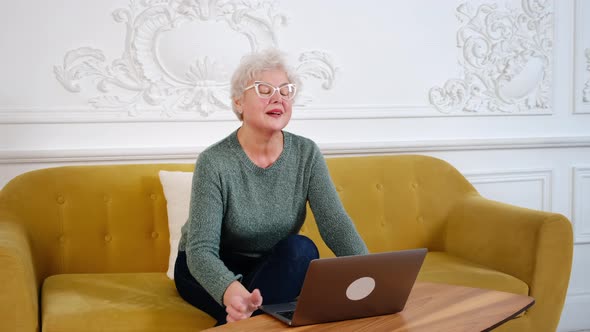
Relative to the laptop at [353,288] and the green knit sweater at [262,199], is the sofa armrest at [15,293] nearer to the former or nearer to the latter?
the green knit sweater at [262,199]

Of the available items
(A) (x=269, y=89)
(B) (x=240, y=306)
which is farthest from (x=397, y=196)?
(B) (x=240, y=306)

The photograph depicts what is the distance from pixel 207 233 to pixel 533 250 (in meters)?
1.27

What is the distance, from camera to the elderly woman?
1987mm

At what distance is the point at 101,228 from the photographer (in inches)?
102

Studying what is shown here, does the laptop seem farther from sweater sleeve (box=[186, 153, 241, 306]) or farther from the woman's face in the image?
the woman's face

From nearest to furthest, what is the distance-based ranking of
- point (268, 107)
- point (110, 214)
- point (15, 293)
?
point (15, 293) → point (268, 107) → point (110, 214)

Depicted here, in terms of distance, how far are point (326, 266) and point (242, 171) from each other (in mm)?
686

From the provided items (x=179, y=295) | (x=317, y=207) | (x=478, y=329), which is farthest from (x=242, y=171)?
(x=478, y=329)

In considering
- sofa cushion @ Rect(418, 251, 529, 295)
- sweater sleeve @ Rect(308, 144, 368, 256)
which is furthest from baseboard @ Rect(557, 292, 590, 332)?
sweater sleeve @ Rect(308, 144, 368, 256)

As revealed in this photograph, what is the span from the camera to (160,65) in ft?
9.48

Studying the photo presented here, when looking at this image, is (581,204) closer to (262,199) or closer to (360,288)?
(262,199)

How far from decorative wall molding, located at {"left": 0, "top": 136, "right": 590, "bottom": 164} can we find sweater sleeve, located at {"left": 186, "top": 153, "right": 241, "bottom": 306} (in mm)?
904

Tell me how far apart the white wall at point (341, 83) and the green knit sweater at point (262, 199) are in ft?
2.94

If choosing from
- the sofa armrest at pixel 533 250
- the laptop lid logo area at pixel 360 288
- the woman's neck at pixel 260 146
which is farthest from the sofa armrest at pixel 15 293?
the sofa armrest at pixel 533 250
